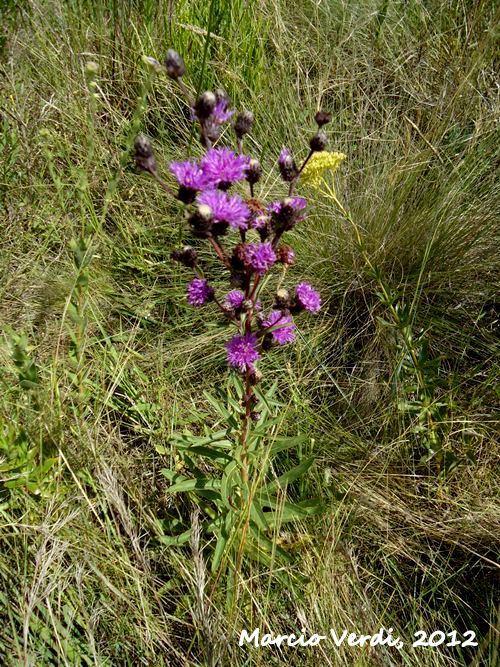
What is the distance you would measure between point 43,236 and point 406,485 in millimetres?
1610

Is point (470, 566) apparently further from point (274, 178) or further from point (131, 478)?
point (274, 178)

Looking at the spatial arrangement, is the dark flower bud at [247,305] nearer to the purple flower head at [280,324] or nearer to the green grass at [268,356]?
the purple flower head at [280,324]

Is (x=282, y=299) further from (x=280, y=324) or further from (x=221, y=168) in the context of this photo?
(x=221, y=168)

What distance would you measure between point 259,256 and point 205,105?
32 centimetres

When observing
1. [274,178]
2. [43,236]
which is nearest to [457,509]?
[274,178]

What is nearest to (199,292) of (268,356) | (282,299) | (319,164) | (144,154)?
(282,299)

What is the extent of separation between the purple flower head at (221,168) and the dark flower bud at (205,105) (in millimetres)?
79

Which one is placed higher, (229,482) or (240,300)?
(240,300)

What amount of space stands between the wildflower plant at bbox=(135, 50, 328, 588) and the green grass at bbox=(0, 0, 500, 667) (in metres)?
0.10

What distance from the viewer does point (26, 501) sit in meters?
1.52

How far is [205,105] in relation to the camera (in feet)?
4.10

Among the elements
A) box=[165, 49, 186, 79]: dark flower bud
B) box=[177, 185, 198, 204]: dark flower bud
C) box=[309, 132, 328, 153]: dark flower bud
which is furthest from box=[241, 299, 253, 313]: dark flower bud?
box=[165, 49, 186, 79]: dark flower bud

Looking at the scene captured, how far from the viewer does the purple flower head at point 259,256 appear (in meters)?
1.29

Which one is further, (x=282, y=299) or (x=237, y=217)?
(x=282, y=299)
